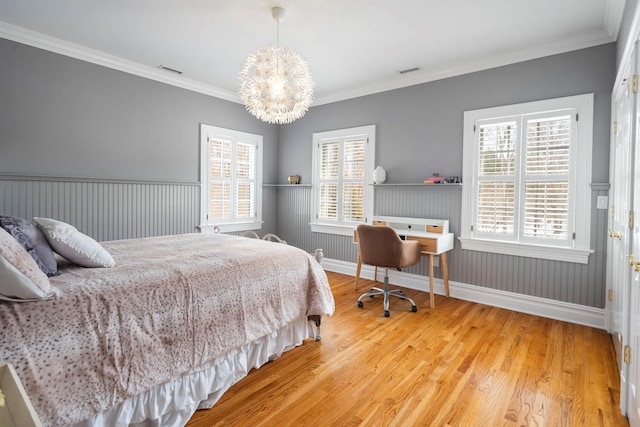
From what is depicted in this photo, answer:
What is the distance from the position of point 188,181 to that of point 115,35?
1.82 meters

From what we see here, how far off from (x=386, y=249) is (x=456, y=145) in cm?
155

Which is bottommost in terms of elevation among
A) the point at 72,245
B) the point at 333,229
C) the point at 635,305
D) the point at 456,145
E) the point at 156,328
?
the point at 156,328

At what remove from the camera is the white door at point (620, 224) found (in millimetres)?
1873

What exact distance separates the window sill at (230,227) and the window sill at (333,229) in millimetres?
A: 915

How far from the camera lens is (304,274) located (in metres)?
2.52

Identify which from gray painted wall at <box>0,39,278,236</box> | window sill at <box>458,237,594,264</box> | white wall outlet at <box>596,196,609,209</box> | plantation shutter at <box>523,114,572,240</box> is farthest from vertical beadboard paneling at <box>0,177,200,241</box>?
white wall outlet at <box>596,196,609,209</box>

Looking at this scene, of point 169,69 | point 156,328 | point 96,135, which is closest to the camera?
point 156,328

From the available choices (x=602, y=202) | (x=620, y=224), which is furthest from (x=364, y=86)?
(x=620, y=224)

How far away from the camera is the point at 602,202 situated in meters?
3.01

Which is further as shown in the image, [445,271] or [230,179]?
[230,179]

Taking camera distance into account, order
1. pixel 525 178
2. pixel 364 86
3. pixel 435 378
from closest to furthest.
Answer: pixel 435 378 < pixel 525 178 < pixel 364 86

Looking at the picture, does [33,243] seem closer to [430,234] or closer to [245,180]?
[430,234]

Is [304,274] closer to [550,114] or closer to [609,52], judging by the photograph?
[550,114]

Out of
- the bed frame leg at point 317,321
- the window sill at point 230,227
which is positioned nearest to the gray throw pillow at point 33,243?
the bed frame leg at point 317,321
